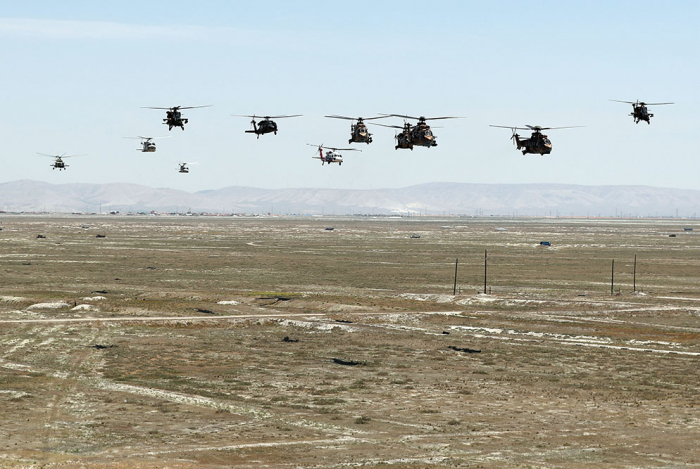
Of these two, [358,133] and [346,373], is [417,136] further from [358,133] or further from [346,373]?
[346,373]

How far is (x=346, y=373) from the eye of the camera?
137 ft

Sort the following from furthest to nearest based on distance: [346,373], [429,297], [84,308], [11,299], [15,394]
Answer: [429,297], [11,299], [84,308], [346,373], [15,394]

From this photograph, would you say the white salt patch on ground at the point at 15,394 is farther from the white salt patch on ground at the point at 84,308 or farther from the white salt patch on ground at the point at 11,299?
the white salt patch on ground at the point at 11,299

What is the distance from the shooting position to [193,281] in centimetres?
8700

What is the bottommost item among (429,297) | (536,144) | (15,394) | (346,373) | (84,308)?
(15,394)

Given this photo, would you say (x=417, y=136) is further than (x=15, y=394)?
Yes

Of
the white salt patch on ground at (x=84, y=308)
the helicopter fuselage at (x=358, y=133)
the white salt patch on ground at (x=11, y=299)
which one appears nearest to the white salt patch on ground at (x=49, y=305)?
the white salt patch on ground at (x=84, y=308)

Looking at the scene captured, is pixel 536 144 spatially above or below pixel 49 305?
above

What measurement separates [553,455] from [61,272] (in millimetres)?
77289

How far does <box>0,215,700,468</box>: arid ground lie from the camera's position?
28.8m

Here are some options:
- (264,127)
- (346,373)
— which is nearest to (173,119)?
(264,127)

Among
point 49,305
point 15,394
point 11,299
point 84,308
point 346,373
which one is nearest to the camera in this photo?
point 15,394

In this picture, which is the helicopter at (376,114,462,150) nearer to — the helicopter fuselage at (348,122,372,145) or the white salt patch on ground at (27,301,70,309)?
the helicopter fuselage at (348,122,372,145)

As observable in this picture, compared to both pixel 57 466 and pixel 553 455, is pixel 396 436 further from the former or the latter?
pixel 57 466
